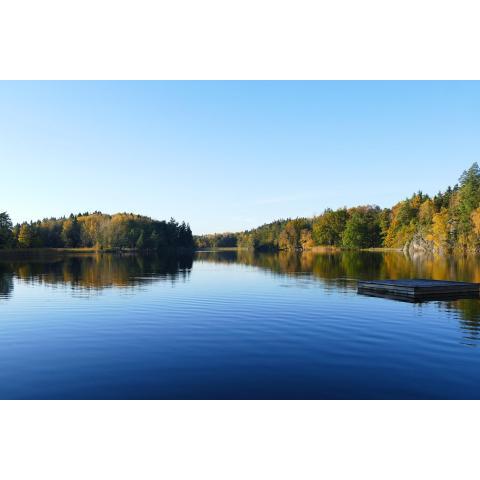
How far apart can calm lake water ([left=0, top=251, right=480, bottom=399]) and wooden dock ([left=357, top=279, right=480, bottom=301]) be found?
3330mm

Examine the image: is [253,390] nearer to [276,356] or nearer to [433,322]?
[276,356]

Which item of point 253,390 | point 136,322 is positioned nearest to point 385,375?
point 253,390

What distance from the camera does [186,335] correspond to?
2362cm

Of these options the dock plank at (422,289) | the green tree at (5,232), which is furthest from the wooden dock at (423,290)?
the green tree at (5,232)

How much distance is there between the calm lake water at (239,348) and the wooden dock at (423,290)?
333cm

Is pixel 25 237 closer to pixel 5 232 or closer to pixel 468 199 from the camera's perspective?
pixel 5 232

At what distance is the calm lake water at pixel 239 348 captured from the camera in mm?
14812

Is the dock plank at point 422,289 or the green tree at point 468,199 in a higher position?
the green tree at point 468,199

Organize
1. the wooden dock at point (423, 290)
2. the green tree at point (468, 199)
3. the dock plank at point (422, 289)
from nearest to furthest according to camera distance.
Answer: the wooden dock at point (423, 290)
the dock plank at point (422, 289)
the green tree at point (468, 199)

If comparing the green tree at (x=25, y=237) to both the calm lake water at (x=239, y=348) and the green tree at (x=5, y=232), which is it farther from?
the calm lake water at (x=239, y=348)

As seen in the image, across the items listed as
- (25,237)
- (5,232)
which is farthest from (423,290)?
(25,237)

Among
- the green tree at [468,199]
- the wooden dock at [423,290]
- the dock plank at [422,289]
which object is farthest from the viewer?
the green tree at [468,199]

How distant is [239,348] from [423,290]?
26.0 meters

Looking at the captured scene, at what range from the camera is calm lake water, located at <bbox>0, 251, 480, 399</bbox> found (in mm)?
14812
